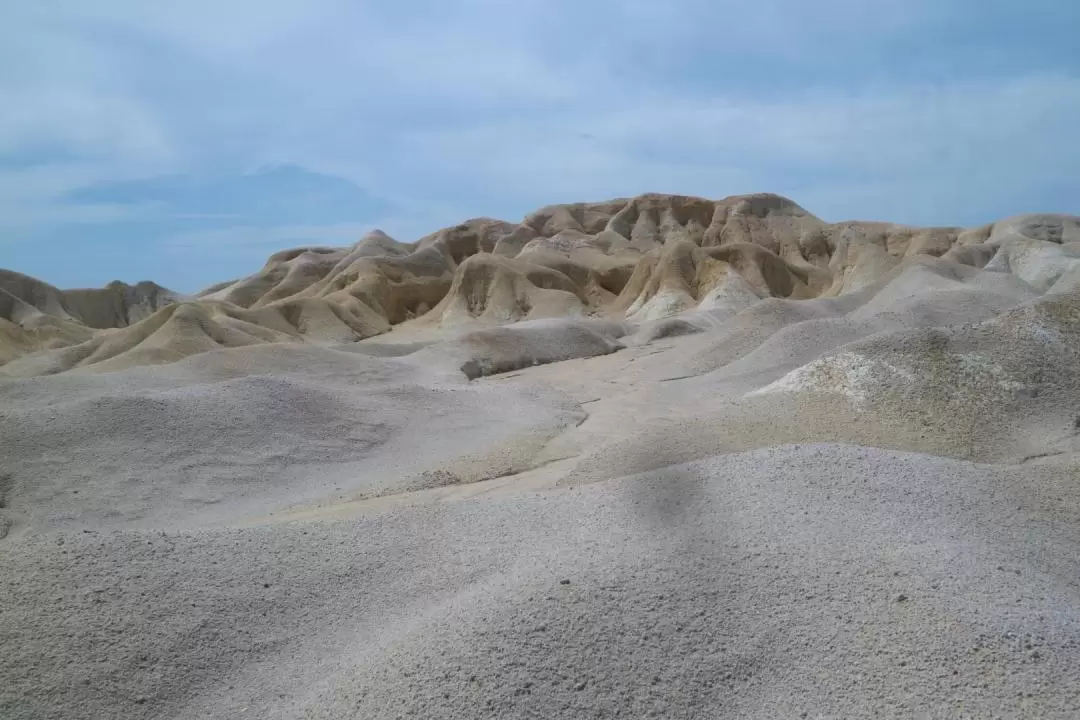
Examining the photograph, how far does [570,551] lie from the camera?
18.0 feet

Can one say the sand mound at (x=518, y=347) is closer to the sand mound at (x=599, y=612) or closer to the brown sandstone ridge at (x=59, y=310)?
the sand mound at (x=599, y=612)

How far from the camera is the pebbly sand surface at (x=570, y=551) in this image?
4.13m

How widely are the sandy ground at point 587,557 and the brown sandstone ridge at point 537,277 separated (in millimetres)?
13028

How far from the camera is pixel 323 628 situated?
511cm

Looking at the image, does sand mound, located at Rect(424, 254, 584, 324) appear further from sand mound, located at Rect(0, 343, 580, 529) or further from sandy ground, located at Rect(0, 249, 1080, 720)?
sandy ground, located at Rect(0, 249, 1080, 720)

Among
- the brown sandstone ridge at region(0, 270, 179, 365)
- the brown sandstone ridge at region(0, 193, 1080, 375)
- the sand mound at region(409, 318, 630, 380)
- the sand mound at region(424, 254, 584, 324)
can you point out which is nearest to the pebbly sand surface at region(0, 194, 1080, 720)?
the sand mound at region(409, 318, 630, 380)

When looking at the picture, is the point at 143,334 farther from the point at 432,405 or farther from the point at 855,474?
the point at 855,474

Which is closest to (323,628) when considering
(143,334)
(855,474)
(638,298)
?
(855,474)

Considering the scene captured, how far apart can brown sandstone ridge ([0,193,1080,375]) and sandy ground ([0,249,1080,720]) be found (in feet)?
42.7

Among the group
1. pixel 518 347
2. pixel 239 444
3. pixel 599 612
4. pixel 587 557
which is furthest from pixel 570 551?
pixel 518 347

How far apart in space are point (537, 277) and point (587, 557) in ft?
105

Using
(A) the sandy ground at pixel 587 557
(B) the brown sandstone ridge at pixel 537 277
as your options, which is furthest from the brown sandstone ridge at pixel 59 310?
(A) the sandy ground at pixel 587 557

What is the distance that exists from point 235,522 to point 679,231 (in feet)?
144

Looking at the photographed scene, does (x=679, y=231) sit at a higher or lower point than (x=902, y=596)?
higher
